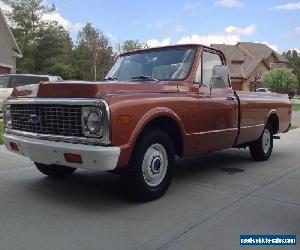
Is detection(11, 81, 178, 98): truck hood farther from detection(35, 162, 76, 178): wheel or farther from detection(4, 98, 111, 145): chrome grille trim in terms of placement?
detection(35, 162, 76, 178): wheel

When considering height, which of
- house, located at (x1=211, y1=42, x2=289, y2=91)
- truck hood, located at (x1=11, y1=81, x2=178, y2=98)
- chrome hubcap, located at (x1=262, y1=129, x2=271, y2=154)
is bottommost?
chrome hubcap, located at (x1=262, y1=129, x2=271, y2=154)

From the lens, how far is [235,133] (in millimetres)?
7098

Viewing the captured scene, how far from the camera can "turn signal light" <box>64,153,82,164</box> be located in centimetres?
482

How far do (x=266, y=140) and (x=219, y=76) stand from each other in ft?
7.79

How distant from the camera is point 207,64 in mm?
6703

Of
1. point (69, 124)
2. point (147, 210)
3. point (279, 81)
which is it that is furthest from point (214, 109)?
point (279, 81)

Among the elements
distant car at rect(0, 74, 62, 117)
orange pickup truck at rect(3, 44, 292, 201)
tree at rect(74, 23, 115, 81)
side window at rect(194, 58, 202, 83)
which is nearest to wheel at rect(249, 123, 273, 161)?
orange pickup truck at rect(3, 44, 292, 201)

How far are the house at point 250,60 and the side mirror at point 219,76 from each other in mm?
44617

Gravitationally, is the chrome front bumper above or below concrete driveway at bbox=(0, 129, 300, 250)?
above

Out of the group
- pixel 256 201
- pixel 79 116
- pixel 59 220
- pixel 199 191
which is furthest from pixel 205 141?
pixel 59 220

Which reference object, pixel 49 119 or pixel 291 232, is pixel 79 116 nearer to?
pixel 49 119

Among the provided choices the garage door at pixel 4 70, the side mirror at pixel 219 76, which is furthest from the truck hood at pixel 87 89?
the garage door at pixel 4 70

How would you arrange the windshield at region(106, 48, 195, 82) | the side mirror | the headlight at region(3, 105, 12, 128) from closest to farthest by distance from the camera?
1. the headlight at region(3, 105, 12, 128)
2. the windshield at region(106, 48, 195, 82)
3. the side mirror

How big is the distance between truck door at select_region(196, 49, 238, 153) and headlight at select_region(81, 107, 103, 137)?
6.04ft
